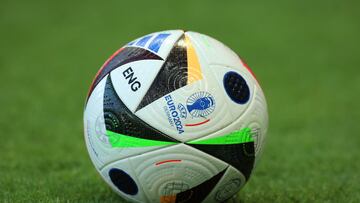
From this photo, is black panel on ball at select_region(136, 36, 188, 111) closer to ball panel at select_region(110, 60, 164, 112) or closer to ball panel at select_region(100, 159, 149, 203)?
ball panel at select_region(110, 60, 164, 112)

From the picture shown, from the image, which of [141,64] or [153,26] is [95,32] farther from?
[141,64]

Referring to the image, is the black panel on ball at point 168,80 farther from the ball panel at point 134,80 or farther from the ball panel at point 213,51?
the ball panel at point 213,51

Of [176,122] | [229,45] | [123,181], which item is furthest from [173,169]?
[229,45]

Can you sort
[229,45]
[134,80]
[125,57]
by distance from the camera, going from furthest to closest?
[229,45], [125,57], [134,80]

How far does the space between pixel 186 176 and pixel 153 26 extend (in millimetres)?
9793

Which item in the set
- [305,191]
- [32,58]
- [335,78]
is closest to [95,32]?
[32,58]

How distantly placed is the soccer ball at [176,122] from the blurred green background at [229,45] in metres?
0.72

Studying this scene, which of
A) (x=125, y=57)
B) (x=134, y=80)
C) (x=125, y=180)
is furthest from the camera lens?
(x=125, y=57)

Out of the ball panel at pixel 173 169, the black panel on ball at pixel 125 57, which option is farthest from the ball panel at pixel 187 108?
the black panel on ball at pixel 125 57

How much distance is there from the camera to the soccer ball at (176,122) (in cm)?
412

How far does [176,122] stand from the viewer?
4.09 metres

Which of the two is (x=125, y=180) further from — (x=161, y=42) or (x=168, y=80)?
(x=161, y=42)

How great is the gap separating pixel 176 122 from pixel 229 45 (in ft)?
28.5

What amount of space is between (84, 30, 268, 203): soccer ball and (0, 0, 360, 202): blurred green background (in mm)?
718
